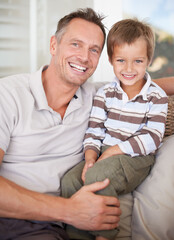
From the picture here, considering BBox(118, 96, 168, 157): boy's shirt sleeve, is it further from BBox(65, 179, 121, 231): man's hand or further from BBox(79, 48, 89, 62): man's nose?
BBox(79, 48, 89, 62): man's nose

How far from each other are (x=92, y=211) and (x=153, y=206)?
1.05ft

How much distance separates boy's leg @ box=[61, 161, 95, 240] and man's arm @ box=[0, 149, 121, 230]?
13 centimetres

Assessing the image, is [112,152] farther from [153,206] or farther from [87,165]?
[153,206]

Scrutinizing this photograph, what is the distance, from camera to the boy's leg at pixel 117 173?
1246mm

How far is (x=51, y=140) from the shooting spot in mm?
1411

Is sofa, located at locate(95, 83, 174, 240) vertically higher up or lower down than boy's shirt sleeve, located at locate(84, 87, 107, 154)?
lower down

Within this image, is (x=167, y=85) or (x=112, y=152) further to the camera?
(x=167, y=85)

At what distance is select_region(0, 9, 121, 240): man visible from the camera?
3.84 ft

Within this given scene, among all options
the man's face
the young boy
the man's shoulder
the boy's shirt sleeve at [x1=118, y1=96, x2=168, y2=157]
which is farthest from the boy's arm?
the man's shoulder

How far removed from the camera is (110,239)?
120 cm

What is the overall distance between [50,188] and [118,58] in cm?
78

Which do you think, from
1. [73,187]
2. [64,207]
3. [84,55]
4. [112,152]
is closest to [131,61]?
[84,55]

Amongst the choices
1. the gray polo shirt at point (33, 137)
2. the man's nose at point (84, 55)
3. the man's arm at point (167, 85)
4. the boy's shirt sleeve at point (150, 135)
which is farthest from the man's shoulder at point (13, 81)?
the man's arm at point (167, 85)

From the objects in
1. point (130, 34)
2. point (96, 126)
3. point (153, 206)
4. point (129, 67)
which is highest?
point (130, 34)
